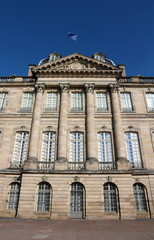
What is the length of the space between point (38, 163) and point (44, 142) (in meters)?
2.10

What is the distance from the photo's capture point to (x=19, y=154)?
49.9 ft

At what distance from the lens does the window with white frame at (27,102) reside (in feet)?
56.8

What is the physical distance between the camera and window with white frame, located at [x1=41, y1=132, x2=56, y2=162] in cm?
1470

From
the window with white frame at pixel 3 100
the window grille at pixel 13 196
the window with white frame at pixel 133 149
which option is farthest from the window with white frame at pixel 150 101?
the window with white frame at pixel 3 100

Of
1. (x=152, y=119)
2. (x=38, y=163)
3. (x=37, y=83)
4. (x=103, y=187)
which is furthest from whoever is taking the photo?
(x=37, y=83)

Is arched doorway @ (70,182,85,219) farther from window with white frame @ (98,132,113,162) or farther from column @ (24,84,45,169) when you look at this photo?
column @ (24,84,45,169)

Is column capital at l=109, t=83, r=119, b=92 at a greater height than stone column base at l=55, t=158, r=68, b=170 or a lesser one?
greater

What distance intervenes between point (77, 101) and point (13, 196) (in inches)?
399

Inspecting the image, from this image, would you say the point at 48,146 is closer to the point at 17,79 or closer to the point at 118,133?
the point at 118,133

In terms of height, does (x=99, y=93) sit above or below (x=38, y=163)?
above

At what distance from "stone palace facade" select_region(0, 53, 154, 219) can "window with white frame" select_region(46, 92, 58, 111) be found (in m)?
0.06

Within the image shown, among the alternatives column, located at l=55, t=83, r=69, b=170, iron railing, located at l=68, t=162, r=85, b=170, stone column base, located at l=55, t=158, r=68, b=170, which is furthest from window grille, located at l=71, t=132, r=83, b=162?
stone column base, located at l=55, t=158, r=68, b=170

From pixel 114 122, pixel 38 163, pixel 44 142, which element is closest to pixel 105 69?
pixel 114 122

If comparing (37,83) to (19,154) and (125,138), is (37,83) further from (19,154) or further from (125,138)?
(125,138)
